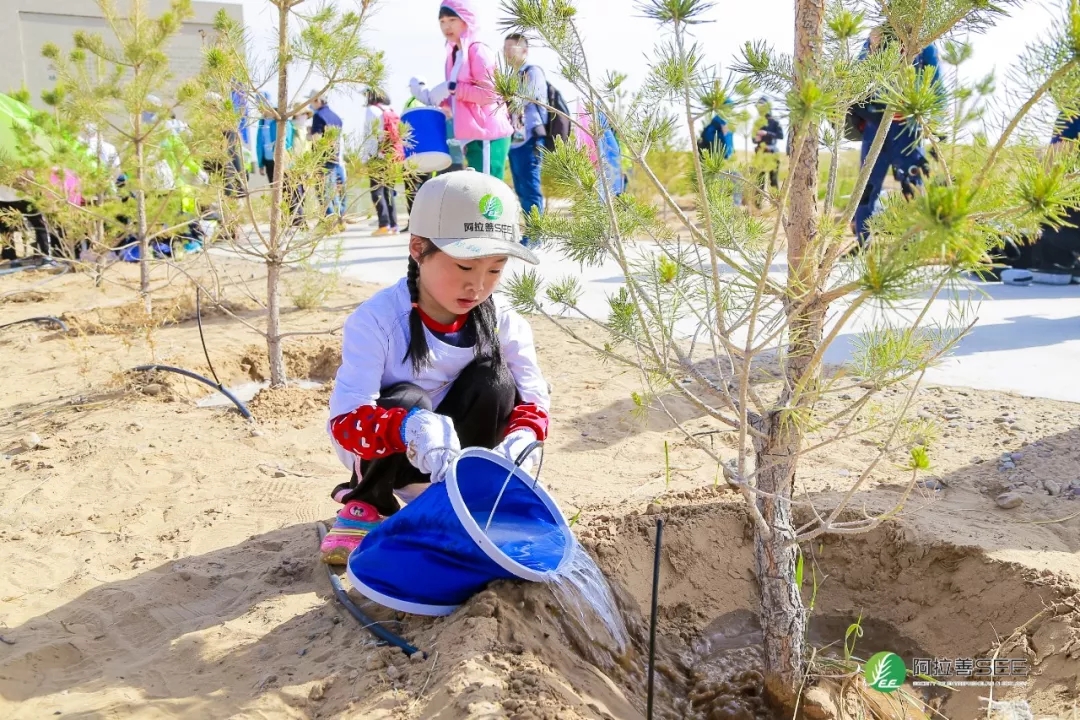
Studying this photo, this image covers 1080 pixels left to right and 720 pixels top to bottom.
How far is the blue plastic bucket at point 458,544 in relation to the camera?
1864 mm

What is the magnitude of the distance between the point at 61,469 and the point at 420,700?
7.28 feet

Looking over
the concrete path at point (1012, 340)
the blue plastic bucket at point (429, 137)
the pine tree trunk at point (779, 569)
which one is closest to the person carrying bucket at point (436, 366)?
the concrete path at point (1012, 340)

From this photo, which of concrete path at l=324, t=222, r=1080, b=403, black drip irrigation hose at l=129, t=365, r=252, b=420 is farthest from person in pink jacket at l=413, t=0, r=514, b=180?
black drip irrigation hose at l=129, t=365, r=252, b=420

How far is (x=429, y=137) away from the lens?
6.22 m

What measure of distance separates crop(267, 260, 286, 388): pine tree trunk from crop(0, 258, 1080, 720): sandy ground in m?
0.18

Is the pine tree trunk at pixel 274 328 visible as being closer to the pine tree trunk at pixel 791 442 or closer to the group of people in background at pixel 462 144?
the group of people in background at pixel 462 144

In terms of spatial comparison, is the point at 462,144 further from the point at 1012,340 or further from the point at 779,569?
the point at 779,569

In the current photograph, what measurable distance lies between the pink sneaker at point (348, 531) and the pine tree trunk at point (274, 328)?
1.57 metres

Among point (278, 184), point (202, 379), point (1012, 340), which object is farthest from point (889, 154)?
point (202, 379)

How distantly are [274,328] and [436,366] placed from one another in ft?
5.77

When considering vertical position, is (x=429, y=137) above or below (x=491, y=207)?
above

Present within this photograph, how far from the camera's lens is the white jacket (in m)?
2.24

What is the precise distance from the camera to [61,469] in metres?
3.20

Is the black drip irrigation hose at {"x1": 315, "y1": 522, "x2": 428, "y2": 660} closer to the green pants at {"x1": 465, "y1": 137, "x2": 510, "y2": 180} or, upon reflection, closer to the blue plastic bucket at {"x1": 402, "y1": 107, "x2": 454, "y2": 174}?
the blue plastic bucket at {"x1": 402, "y1": 107, "x2": 454, "y2": 174}
